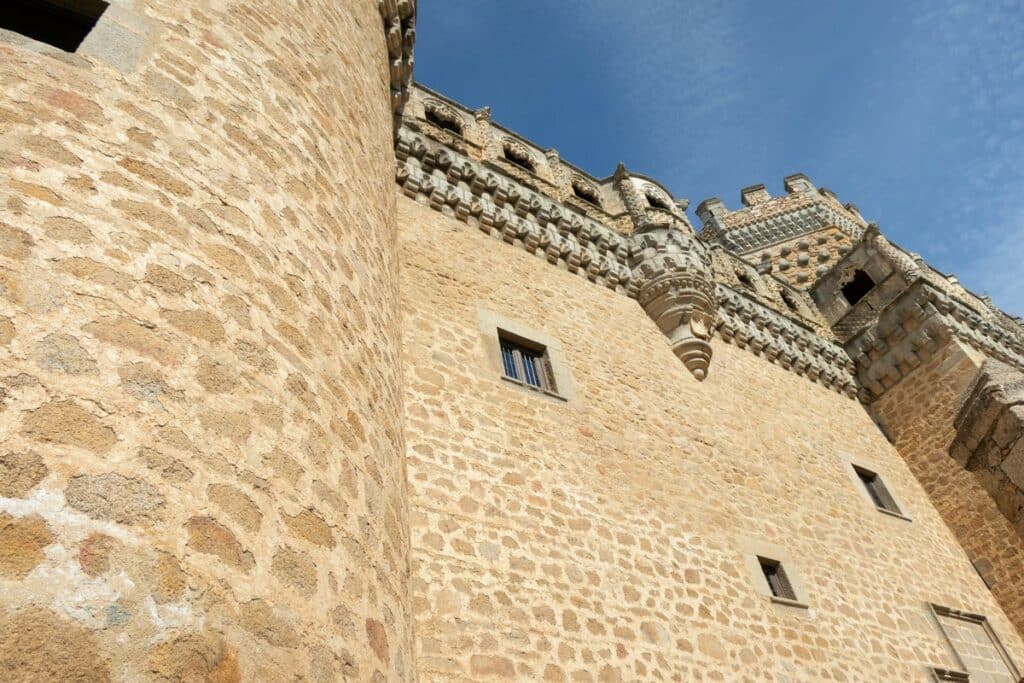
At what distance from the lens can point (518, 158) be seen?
10.9m

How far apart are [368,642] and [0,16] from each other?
3.26 meters

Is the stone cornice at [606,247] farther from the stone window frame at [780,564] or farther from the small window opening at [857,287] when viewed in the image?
the small window opening at [857,287]

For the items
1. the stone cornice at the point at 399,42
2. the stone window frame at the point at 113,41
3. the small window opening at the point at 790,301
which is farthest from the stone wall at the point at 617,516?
the small window opening at the point at 790,301

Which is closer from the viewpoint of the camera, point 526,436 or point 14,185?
point 14,185

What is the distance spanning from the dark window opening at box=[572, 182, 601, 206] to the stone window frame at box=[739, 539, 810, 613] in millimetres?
6362

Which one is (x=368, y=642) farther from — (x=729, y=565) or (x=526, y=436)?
(x=729, y=565)

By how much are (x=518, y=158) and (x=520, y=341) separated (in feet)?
15.8

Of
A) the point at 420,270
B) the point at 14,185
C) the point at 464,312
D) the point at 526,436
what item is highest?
the point at 420,270

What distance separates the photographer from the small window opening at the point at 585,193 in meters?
11.5

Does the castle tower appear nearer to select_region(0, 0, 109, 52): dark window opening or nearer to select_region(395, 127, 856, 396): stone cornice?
select_region(395, 127, 856, 396): stone cornice

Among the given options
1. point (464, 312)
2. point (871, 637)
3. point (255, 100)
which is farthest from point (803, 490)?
point (255, 100)

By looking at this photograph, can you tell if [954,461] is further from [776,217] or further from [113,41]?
[113,41]

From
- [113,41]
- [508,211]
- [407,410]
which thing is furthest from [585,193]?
[113,41]

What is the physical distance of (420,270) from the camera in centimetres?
679
